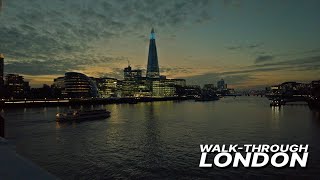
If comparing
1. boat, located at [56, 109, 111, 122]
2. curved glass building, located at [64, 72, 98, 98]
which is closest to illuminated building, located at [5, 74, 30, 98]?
curved glass building, located at [64, 72, 98, 98]

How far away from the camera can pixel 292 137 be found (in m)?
31.7

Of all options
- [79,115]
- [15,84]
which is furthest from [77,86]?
[79,115]

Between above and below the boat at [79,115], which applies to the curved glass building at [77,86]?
above

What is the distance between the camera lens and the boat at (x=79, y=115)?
174 ft

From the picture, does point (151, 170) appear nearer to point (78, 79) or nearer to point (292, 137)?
point (292, 137)

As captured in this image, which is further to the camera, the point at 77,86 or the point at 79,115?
the point at 77,86

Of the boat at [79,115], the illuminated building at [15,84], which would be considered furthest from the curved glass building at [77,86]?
the boat at [79,115]

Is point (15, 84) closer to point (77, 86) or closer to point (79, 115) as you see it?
point (77, 86)

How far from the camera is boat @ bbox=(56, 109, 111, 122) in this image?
53125 millimetres

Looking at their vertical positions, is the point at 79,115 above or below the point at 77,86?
below

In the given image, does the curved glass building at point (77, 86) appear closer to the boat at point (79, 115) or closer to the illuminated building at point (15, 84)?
the illuminated building at point (15, 84)

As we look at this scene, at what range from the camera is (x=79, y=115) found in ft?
186

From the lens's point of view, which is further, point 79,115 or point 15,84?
point 15,84

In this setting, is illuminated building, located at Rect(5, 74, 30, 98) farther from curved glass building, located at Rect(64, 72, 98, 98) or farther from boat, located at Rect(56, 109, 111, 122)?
boat, located at Rect(56, 109, 111, 122)
